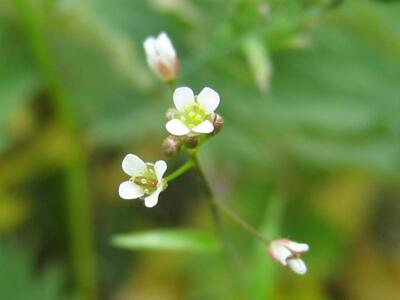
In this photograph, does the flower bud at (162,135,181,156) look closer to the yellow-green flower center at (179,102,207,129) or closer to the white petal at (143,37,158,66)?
the yellow-green flower center at (179,102,207,129)

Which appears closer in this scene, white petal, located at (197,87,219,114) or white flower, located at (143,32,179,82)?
white petal, located at (197,87,219,114)

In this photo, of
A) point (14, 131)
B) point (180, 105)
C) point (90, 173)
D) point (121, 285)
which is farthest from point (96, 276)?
point (180, 105)

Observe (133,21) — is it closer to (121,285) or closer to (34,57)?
(34,57)

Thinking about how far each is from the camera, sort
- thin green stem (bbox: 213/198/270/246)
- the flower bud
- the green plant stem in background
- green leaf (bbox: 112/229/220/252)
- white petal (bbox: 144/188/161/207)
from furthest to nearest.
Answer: the green plant stem in background, green leaf (bbox: 112/229/220/252), thin green stem (bbox: 213/198/270/246), the flower bud, white petal (bbox: 144/188/161/207)

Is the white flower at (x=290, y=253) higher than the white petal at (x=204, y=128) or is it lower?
lower

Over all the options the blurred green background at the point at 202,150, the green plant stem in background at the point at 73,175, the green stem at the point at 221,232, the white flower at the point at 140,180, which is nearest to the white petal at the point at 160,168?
the white flower at the point at 140,180

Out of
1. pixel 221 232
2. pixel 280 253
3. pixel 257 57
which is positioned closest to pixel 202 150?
pixel 257 57

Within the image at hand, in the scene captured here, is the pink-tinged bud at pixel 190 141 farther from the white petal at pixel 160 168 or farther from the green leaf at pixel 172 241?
the green leaf at pixel 172 241

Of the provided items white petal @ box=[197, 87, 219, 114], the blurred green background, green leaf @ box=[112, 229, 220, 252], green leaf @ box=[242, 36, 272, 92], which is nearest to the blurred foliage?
the blurred green background
